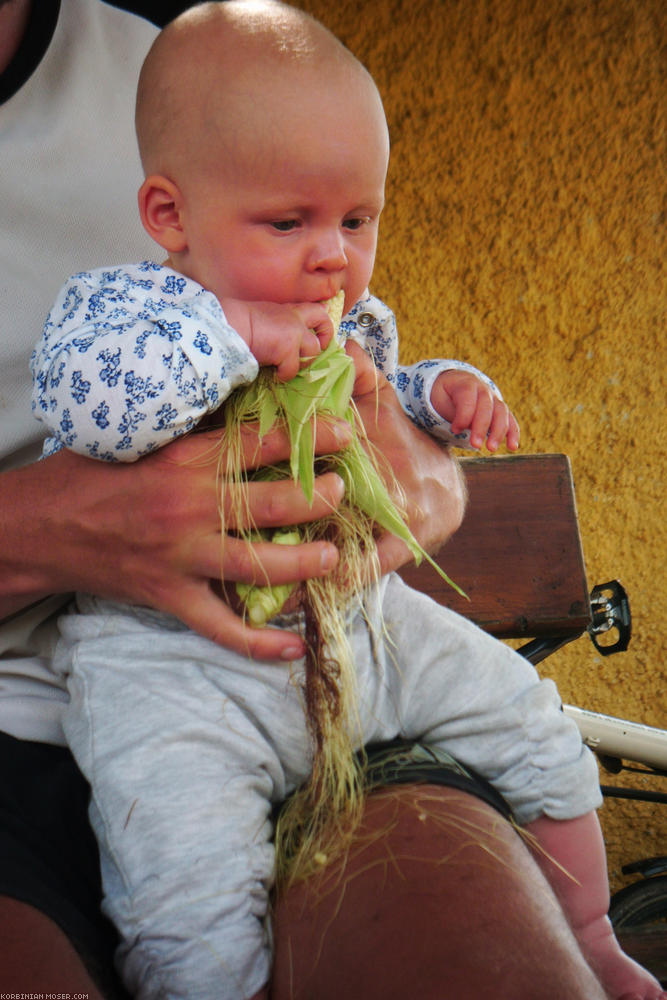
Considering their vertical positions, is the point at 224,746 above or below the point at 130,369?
below

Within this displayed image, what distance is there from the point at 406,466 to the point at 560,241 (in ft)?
6.59

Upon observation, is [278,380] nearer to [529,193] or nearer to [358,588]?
[358,588]

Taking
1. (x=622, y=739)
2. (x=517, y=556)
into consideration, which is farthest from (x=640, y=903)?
(x=517, y=556)

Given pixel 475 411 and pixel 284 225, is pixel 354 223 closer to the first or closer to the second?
pixel 284 225

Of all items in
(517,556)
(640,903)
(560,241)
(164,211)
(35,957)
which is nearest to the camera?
(35,957)

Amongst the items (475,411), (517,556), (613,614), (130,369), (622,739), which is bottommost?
(622,739)

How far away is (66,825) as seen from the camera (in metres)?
0.77

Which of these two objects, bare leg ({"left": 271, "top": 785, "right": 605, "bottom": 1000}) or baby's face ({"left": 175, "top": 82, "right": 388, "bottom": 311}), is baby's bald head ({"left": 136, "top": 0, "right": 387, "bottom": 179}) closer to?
baby's face ({"left": 175, "top": 82, "right": 388, "bottom": 311})

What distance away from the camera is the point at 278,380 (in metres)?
0.76

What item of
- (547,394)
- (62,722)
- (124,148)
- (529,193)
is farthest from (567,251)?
(62,722)

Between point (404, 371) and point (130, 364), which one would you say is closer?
point (130, 364)

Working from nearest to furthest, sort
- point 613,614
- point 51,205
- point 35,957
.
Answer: point 35,957 < point 51,205 < point 613,614

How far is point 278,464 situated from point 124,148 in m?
0.51

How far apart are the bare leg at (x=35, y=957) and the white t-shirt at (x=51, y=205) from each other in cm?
22
